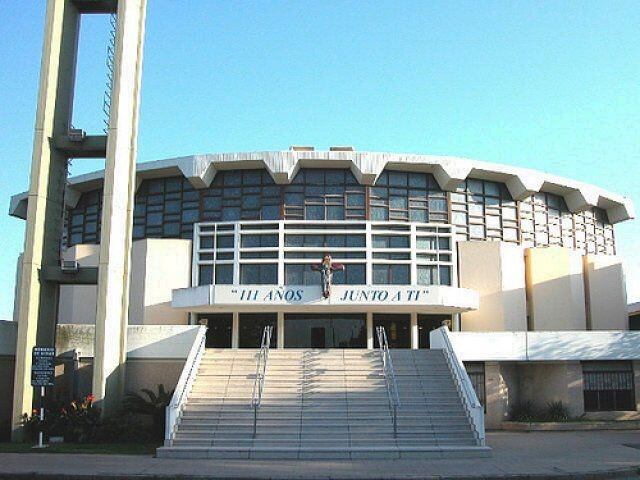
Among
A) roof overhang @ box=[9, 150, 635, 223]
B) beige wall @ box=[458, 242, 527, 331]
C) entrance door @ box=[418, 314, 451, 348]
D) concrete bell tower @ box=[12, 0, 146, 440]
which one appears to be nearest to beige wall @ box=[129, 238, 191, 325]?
roof overhang @ box=[9, 150, 635, 223]

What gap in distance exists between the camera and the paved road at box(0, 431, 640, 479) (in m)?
15.9

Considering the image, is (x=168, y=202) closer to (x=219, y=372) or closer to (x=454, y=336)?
(x=219, y=372)

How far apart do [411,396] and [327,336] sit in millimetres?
9987

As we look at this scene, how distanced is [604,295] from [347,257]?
13.9 meters

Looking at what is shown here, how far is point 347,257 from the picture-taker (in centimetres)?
3284

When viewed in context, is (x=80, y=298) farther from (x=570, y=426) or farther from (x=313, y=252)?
(x=570, y=426)

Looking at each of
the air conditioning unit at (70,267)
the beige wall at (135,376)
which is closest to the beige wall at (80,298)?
the beige wall at (135,376)

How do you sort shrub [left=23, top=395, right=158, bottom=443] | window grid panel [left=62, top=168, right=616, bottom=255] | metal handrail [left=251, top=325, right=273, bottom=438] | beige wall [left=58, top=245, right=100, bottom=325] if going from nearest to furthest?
metal handrail [left=251, top=325, right=273, bottom=438] → shrub [left=23, top=395, right=158, bottom=443] → beige wall [left=58, top=245, right=100, bottom=325] → window grid panel [left=62, top=168, right=616, bottom=255]

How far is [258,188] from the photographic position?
113 ft

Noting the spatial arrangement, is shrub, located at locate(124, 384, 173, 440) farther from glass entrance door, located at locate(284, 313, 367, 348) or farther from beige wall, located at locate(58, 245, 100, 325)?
beige wall, located at locate(58, 245, 100, 325)

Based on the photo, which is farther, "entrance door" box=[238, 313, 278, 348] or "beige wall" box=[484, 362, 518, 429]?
"entrance door" box=[238, 313, 278, 348]

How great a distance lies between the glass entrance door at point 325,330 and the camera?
106ft

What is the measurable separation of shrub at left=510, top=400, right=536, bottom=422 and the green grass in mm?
13984

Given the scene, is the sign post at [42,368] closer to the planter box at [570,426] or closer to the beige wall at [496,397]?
the beige wall at [496,397]
